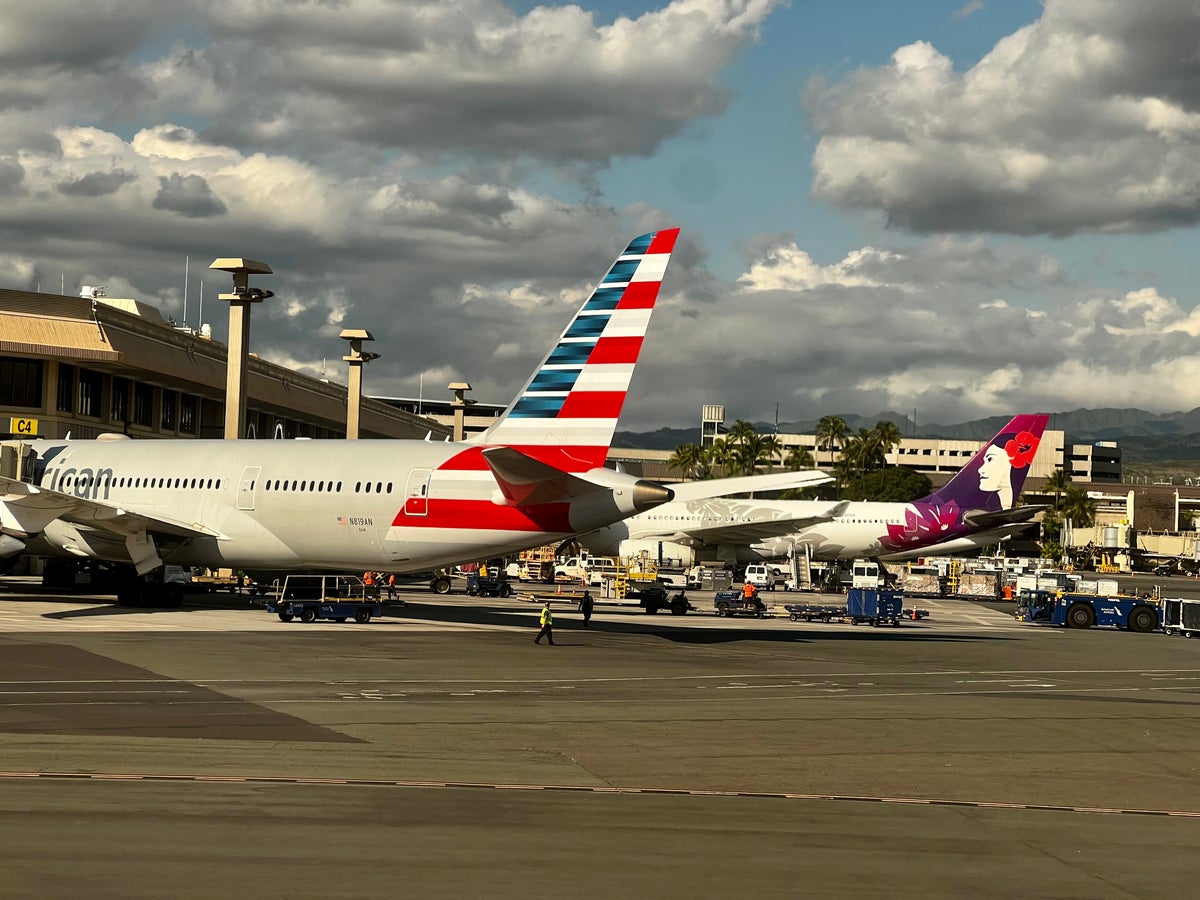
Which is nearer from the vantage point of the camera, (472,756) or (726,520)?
(472,756)

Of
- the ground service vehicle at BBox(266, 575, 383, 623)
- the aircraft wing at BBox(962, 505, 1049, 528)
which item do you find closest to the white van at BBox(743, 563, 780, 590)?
the aircraft wing at BBox(962, 505, 1049, 528)

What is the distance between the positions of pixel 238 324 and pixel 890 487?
398 ft

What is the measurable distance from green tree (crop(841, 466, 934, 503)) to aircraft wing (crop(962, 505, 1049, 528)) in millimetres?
89753

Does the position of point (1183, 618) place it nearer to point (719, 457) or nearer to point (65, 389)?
point (65, 389)

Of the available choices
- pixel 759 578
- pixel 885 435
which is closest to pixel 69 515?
pixel 759 578

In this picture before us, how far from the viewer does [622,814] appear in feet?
46.1

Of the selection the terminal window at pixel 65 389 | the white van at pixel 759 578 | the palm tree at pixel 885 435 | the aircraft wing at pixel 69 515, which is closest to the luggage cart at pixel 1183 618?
the white van at pixel 759 578

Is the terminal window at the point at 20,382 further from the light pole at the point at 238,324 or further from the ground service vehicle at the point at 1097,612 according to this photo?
the ground service vehicle at the point at 1097,612

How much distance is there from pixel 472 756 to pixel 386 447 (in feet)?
82.2

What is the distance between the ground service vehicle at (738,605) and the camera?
5584 cm

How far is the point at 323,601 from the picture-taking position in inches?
1641

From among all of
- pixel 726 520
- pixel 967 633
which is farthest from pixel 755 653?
pixel 726 520

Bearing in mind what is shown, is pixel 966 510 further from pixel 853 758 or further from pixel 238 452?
pixel 853 758

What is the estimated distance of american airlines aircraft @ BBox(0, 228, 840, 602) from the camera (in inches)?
1480
